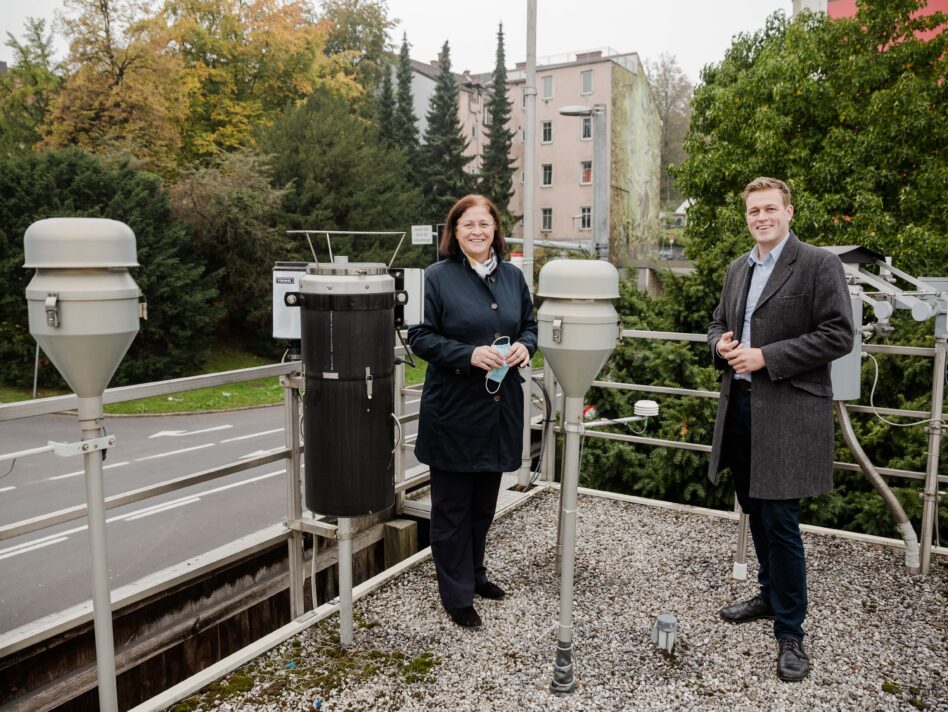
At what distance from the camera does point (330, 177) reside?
26875 millimetres

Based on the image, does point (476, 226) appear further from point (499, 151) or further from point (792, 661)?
point (499, 151)

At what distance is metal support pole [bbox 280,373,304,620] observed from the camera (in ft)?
11.7

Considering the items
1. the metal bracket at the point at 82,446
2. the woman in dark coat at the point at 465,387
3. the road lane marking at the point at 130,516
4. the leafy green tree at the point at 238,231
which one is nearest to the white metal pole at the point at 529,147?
the woman in dark coat at the point at 465,387

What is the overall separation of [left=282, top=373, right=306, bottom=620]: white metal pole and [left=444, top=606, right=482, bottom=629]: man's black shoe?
0.67 m

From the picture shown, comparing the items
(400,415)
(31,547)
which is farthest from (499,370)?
(31,547)

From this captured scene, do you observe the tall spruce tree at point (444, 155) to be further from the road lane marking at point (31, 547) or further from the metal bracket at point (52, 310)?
the metal bracket at point (52, 310)

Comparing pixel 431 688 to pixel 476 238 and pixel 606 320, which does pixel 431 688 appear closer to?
pixel 606 320

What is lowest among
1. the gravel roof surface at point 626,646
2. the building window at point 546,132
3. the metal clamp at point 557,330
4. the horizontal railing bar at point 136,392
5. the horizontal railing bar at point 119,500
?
the gravel roof surface at point 626,646

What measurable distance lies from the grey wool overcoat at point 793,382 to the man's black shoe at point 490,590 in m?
1.35

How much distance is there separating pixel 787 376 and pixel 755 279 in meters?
0.48

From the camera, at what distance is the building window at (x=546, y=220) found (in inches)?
1800

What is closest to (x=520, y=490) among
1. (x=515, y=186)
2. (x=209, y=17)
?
(x=209, y=17)

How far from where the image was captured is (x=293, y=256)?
966 inches

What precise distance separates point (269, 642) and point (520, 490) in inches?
102
